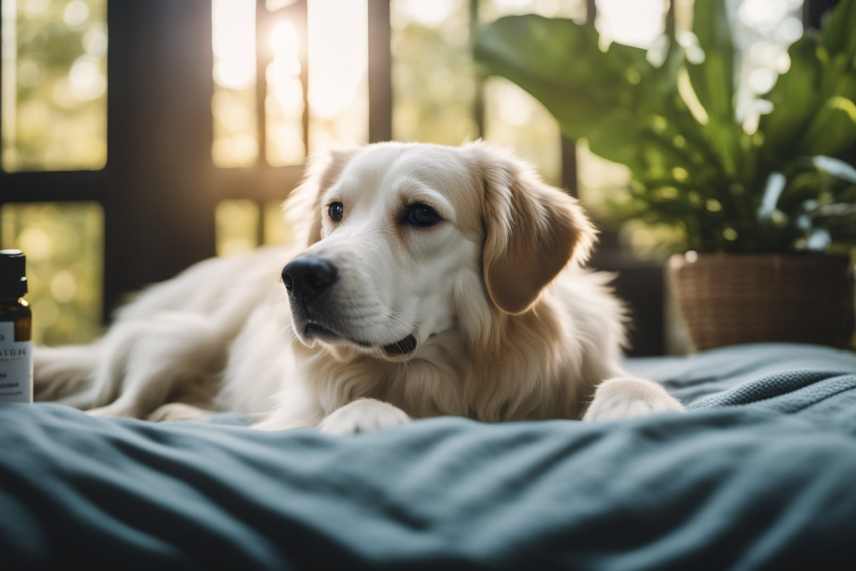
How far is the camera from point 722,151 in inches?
99.6

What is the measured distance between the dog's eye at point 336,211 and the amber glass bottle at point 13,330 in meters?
0.64

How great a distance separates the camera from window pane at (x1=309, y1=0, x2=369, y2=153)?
3.25 m

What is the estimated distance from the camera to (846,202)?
2.48 metres

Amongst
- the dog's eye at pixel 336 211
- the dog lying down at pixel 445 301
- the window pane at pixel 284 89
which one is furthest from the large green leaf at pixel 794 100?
the window pane at pixel 284 89

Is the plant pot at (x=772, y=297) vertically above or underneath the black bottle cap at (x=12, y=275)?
underneath

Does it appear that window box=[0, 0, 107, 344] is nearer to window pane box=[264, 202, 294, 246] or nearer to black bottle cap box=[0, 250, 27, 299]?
window pane box=[264, 202, 294, 246]

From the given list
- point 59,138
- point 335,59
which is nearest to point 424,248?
point 335,59

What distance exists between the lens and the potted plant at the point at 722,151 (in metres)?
2.35

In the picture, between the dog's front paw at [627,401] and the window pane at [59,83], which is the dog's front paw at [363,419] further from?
the window pane at [59,83]

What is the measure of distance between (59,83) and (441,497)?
261 inches

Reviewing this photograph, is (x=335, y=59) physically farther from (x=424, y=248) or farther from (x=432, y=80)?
(x=432, y=80)

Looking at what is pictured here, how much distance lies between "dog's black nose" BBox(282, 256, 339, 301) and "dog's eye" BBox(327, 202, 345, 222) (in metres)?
0.31

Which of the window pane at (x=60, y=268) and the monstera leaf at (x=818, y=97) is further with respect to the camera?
the window pane at (x=60, y=268)

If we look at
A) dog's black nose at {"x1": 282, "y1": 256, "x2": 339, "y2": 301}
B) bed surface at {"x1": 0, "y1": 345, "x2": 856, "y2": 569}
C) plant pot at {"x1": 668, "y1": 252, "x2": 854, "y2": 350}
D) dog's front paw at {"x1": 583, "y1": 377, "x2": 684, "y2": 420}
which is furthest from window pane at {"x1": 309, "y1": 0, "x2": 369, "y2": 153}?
bed surface at {"x1": 0, "y1": 345, "x2": 856, "y2": 569}
